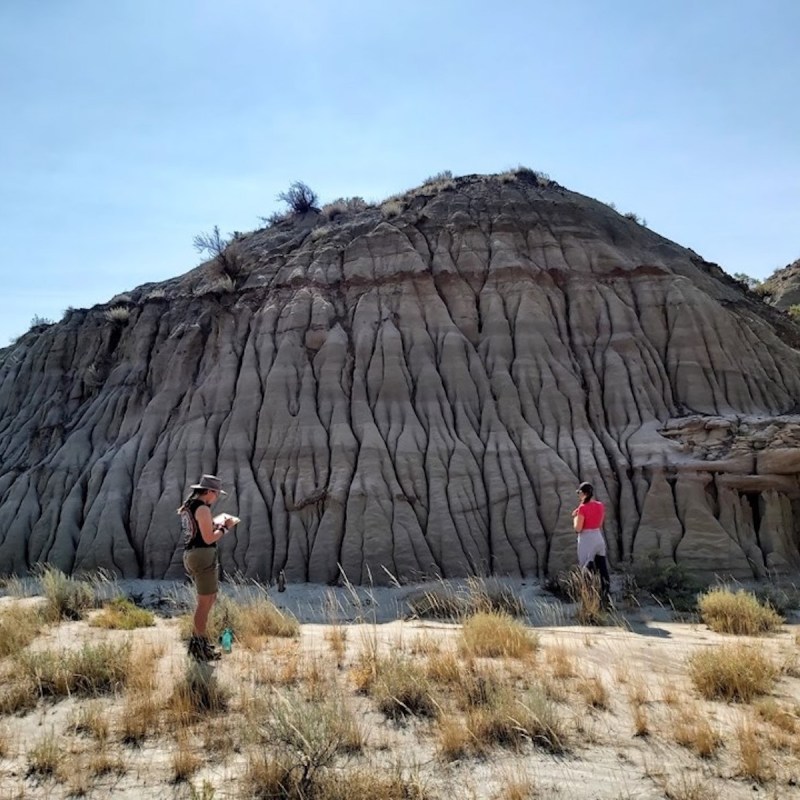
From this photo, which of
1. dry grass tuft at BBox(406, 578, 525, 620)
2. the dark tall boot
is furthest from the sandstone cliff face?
the dark tall boot

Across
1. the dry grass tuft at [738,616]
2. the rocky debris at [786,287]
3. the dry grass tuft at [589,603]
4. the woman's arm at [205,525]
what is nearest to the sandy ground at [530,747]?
the woman's arm at [205,525]

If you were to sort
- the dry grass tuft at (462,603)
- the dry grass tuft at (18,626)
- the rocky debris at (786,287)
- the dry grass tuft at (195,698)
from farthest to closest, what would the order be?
1. the rocky debris at (786,287)
2. the dry grass tuft at (462,603)
3. the dry grass tuft at (18,626)
4. the dry grass tuft at (195,698)

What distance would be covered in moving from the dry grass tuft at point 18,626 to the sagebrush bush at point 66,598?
0.26 metres

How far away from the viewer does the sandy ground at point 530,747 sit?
17.5 ft

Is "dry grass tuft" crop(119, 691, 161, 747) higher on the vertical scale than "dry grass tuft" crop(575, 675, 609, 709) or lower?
higher

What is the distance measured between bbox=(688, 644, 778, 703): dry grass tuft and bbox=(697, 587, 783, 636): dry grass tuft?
3.51 m

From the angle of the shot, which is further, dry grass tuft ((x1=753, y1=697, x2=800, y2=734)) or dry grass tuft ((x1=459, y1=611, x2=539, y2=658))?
dry grass tuft ((x1=459, y1=611, x2=539, y2=658))

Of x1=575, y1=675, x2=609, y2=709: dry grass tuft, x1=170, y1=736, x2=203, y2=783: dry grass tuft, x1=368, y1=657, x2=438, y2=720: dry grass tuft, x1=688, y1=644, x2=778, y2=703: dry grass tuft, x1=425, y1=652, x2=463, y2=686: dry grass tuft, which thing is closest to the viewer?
x1=170, y1=736, x2=203, y2=783: dry grass tuft

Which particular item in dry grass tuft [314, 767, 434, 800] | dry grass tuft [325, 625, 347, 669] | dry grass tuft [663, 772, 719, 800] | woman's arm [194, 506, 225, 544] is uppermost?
woman's arm [194, 506, 225, 544]

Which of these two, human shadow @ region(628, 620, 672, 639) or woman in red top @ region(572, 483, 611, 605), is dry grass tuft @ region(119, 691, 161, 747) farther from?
woman in red top @ region(572, 483, 611, 605)

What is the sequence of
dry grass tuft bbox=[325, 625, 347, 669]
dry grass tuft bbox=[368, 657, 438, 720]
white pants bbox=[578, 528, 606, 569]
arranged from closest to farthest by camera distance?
1. dry grass tuft bbox=[368, 657, 438, 720]
2. dry grass tuft bbox=[325, 625, 347, 669]
3. white pants bbox=[578, 528, 606, 569]

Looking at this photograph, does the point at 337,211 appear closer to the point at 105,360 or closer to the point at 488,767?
the point at 105,360

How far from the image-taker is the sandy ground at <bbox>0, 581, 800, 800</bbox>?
210 inches

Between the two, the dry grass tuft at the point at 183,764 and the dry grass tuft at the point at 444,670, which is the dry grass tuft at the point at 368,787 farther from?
the dry grass tuft at the point at 444,670
